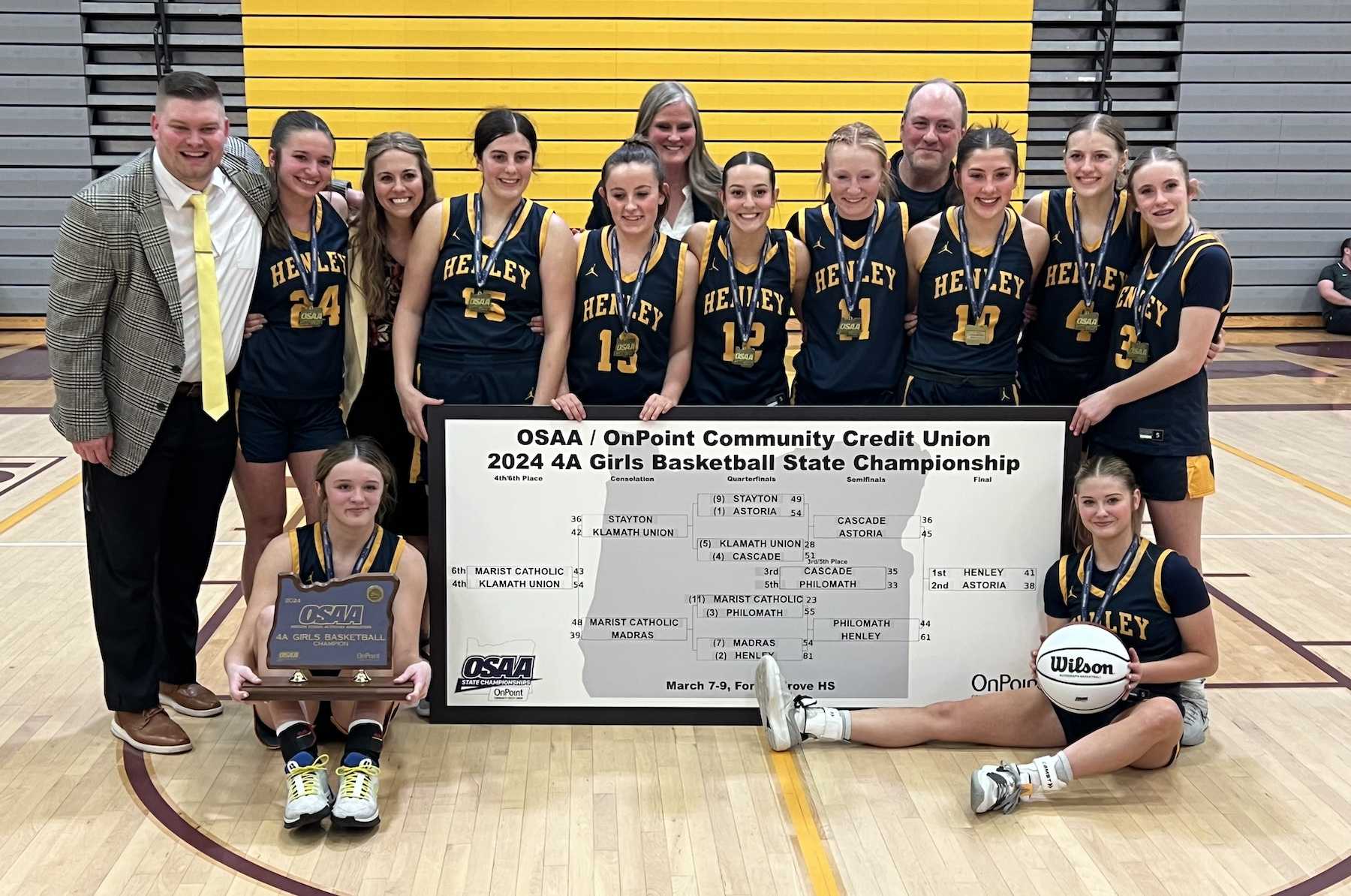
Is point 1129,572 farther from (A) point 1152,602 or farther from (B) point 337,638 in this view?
(B) point 337,638

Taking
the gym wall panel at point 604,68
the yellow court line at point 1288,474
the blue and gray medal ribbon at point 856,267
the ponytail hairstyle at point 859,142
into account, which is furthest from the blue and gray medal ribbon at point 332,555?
the gym wall panel at point 604,68

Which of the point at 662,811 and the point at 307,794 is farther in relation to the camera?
the point at 662,811

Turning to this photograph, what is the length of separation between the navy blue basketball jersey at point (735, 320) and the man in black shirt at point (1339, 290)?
1056 centimetres

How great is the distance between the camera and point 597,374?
158 inches

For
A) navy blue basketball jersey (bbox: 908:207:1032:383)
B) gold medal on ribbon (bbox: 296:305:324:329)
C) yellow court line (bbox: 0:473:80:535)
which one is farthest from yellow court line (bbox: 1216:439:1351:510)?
yellow court line (bbox: 0:473:80:535)

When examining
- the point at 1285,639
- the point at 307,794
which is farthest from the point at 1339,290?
the point at 307,794

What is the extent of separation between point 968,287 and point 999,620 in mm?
1045

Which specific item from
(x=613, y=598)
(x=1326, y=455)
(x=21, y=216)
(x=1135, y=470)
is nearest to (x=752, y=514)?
(x=613, y=598)

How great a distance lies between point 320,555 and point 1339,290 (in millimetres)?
11959

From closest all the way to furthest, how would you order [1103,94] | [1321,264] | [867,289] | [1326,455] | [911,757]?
[911,757], [867,289], [1326,455], [1103,94], [1321,264]

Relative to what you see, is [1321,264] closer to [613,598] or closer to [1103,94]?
[1103,94]

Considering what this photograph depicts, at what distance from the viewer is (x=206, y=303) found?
11.6 ft

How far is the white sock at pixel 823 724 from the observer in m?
3.72

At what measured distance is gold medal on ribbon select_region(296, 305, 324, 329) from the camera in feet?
12.5
